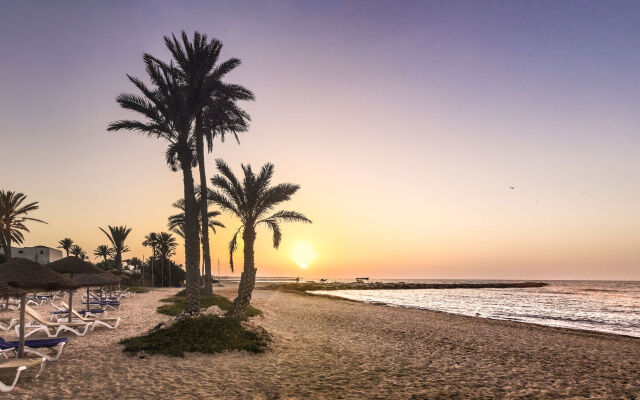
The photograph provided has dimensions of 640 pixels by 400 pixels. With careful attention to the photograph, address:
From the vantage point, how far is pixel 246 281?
1602 centimetres

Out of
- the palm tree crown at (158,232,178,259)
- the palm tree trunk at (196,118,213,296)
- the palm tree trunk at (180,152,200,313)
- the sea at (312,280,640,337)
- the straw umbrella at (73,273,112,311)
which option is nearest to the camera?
the straw umbrella at (73,273,112,311)

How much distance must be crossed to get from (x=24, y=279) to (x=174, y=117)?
1300 centimetres

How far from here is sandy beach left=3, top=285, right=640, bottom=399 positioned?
24.9 ft

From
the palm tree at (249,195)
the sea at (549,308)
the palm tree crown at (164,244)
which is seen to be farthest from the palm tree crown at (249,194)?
the palm tree crown at (164,244)

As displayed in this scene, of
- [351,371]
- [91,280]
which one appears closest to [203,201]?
[91,280]

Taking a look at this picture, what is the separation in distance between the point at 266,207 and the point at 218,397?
10965 mm

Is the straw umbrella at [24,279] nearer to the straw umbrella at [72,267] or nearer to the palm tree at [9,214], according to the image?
the straw umbrella at [72,267]

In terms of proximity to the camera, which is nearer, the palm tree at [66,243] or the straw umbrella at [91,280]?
the straw umbrella at [91,280]

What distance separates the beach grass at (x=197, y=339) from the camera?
10445 millimetres

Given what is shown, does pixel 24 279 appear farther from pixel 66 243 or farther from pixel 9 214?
pixel 66 243

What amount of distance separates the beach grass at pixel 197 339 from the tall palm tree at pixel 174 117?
21.8ft

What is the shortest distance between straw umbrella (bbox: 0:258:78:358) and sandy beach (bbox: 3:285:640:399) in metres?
1.65

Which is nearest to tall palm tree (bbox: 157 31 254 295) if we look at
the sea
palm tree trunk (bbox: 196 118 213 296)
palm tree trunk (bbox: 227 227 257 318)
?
palm tree trunk (bbox: 196 118 213 296)

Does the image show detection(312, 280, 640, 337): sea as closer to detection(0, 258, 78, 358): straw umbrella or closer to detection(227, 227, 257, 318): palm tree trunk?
detection(227, 227, 257, 318): palm tree trunk
